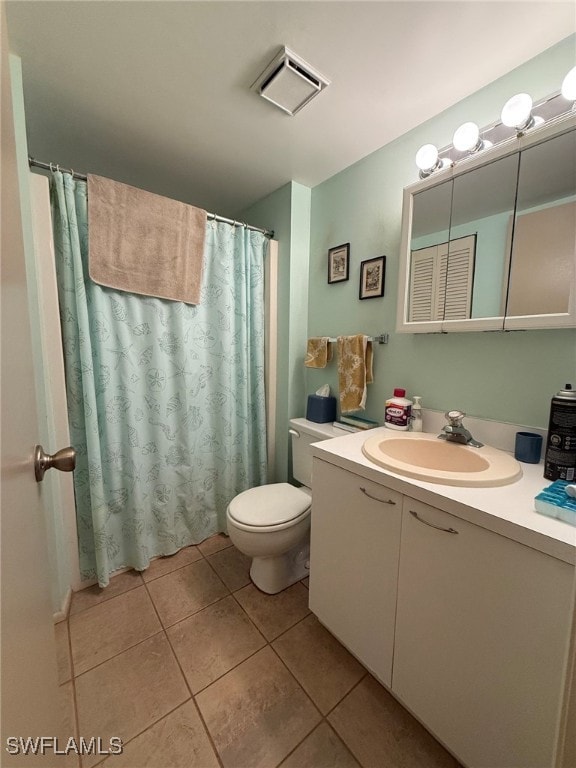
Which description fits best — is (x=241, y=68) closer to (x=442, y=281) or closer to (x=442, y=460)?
(x=442, y=281)

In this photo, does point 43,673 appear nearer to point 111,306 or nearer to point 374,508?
point 374,508

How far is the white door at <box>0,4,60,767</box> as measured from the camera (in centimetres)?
37

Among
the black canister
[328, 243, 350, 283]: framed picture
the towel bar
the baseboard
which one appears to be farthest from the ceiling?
the baseboard

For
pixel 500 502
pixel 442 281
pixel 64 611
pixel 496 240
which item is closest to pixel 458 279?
pixel 442 281

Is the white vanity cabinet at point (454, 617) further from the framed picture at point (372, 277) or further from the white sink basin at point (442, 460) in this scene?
the framed picture at point (372, 277)

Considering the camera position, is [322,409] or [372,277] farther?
[322,409]

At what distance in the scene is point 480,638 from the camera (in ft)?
2.23

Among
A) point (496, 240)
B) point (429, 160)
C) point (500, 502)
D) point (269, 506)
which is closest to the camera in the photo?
point (500, 502)

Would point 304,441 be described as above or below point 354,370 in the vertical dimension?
below

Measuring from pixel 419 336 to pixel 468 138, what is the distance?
28.1 inches

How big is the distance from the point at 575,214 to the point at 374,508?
3.50 ft

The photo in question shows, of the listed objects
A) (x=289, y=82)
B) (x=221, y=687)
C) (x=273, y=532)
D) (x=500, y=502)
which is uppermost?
(x=289, y=82)

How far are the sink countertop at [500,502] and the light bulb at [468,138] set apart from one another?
1.12 m

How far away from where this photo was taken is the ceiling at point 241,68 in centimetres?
84
